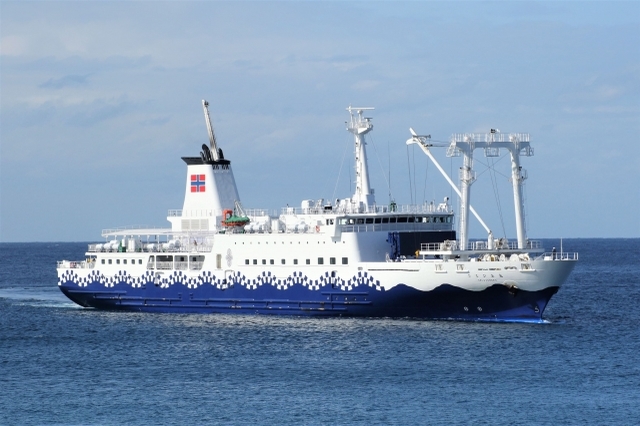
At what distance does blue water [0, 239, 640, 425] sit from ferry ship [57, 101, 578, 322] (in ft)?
3.10

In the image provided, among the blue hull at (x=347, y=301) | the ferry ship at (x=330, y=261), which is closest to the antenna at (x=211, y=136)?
the ferry ship at (x=330, y=261)

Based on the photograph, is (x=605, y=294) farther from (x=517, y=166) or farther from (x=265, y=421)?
(x=265, y=421)

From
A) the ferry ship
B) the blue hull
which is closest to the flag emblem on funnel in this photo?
the ferry ship

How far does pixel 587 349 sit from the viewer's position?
1607 inches

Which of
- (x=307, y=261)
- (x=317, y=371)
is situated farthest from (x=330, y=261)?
(x=317, y=371)

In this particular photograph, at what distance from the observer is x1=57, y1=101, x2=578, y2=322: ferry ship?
45.7m

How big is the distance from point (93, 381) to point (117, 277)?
1892cm

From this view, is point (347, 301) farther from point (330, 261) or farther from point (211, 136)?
point (211, 136)

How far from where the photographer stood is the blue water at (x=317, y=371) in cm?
3166

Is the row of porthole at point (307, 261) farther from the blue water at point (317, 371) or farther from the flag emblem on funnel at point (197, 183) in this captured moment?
the flag emblem on funnel at point (197, 183)

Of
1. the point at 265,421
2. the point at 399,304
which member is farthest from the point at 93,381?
the point at 399,304

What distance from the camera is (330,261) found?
48250 mm

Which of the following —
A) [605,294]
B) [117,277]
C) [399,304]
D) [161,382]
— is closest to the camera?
[161,382]

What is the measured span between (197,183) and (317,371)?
21742mm
